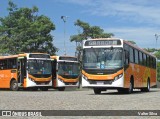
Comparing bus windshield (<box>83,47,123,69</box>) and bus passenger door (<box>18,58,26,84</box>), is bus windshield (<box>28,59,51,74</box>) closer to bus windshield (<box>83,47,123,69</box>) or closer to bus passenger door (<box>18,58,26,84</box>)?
bus passenger door (<box>18,58,26,84</box>)

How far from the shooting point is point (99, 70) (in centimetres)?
2317

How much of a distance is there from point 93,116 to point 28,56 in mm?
20997

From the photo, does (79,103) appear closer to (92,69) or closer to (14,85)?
(92,69)

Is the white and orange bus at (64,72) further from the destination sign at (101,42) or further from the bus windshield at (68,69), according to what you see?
the destination sign at (101,42)

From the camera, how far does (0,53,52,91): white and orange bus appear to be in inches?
1257

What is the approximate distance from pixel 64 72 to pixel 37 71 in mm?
2807

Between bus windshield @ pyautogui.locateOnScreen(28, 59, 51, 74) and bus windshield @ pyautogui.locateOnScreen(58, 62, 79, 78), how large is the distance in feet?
4.16

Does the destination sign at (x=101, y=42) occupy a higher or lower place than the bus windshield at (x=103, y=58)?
higher

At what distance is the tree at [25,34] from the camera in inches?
2309

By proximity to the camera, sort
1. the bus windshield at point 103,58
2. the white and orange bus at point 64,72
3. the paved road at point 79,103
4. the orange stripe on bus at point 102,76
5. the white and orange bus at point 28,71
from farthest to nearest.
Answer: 1. the white and orange bus at point 64,72
2. the white and orange bus at point 28,71
3. the bus windshield at point 103,58
4. the orange stripe on bus at point 102,76
5. the paved road at point 79,103

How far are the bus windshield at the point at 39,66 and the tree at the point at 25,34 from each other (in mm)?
24824

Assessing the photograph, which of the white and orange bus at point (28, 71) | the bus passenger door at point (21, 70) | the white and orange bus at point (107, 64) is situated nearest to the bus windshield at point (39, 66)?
the white and orange bus at point (28, 71)

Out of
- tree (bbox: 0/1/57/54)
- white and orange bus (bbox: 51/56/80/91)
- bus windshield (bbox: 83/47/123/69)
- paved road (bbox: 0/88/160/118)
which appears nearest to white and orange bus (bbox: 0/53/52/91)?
white and orange bus (bbox: 51/56/80/91)

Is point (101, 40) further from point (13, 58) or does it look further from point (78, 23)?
point (78, 23)
